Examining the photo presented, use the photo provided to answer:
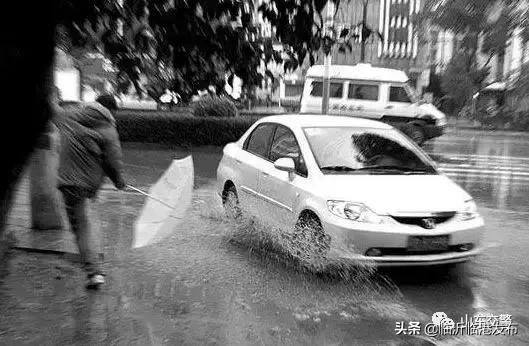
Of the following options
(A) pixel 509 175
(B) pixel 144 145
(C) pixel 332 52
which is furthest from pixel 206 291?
(B) pixel 144 145

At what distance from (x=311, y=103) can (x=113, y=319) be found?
1821cm

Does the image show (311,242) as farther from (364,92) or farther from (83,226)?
(364,92)

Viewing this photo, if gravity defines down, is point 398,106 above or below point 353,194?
above

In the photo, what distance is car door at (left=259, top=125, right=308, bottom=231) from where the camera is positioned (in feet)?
22.2

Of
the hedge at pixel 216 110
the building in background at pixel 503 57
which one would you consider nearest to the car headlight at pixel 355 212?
the building in background at pixel 503 57

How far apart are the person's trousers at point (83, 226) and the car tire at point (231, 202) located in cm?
265

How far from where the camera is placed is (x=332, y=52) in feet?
17.5

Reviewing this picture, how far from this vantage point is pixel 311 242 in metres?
6.21

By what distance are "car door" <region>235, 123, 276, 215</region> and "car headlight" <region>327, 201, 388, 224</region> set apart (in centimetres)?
158

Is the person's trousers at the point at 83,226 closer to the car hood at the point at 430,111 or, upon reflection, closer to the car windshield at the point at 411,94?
the car hood at the point at 430,111

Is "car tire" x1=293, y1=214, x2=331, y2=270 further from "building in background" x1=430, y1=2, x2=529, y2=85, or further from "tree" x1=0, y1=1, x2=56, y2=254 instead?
"tree" x1=0, y1=1, x2=56, y2=254

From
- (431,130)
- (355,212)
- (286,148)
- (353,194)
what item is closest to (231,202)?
(286,148)

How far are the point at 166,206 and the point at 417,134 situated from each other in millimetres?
14811

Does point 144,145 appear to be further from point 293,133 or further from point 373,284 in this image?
point 373,284
